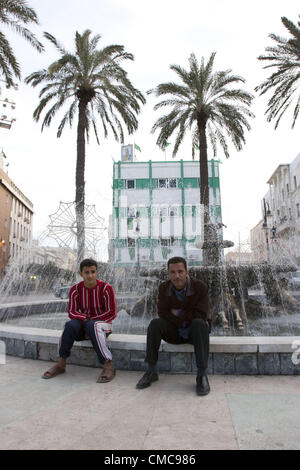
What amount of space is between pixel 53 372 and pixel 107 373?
0.57 m

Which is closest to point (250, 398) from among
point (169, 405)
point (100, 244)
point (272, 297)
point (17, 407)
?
point (169, 405)

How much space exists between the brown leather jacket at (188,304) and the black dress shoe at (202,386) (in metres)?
0.54

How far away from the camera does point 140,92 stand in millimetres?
16625

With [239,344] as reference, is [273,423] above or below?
below

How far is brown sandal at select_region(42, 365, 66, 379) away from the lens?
331 cm

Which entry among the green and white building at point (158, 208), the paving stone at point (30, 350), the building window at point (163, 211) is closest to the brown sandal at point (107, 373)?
the paving stone at point (30, 350)

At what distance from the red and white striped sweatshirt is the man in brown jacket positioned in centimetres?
57

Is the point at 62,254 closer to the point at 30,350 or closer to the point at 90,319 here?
the point at 30,350

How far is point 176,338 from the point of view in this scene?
3.35 m

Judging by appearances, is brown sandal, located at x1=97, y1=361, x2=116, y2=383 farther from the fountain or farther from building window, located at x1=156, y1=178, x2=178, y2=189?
building window, located at x1=156, y1=178, x2=178, y2=189

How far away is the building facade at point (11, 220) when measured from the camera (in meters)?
44.6

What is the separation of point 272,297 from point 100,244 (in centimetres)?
800

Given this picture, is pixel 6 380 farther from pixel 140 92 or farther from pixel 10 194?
pixel 10 194

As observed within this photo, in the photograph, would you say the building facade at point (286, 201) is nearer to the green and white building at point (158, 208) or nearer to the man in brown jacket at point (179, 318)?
the green and white building at point (158, 208)
